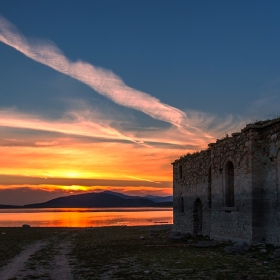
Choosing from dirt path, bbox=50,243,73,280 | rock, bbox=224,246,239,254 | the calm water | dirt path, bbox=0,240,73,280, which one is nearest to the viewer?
dirt path, bbox=50,243,73,280

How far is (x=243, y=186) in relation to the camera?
59.4 ft

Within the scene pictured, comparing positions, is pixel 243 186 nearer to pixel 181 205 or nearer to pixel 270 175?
pixel 270 175

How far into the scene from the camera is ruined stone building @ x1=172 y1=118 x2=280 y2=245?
16.6 meters

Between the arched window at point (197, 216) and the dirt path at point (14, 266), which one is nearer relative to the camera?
the dirt path at point (14, 266)

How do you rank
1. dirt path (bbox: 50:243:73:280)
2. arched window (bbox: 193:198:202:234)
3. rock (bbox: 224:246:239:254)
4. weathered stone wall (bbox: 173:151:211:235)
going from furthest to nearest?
1. arched window (bbox: 193:198:202:234)
2. weathered stone wall (bbox: 173:151:211:235)
3. rock (bbox: 224:246:239:254)
4. dirt path (bbox: 50:243:73:280)

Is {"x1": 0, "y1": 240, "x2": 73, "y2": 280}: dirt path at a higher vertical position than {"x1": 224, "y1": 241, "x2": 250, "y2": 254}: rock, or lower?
lower

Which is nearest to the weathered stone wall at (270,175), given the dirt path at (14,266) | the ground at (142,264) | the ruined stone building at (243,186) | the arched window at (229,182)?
the ruined stone building at (243,186)

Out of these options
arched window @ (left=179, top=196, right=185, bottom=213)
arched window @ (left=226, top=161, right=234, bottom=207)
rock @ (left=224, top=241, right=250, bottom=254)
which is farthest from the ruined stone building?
arched window @ (left=179, top=196, right=185, bottom=213)

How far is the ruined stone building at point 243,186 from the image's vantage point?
54.5ft

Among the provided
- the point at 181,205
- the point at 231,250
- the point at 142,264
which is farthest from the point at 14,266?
the point at 181,205

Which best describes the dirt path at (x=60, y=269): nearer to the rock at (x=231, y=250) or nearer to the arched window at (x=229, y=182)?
the rock at (x=231, y=250)

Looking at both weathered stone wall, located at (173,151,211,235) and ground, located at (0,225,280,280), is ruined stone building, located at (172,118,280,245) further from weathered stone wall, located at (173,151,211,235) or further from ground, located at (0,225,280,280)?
ground, located at (0,225,280,280)

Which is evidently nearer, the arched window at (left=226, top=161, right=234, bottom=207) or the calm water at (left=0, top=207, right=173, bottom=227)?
the arched window at (left=226, top=161, right=234, bottom=207)

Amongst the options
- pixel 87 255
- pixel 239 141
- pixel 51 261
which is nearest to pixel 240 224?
pixel 239 141
